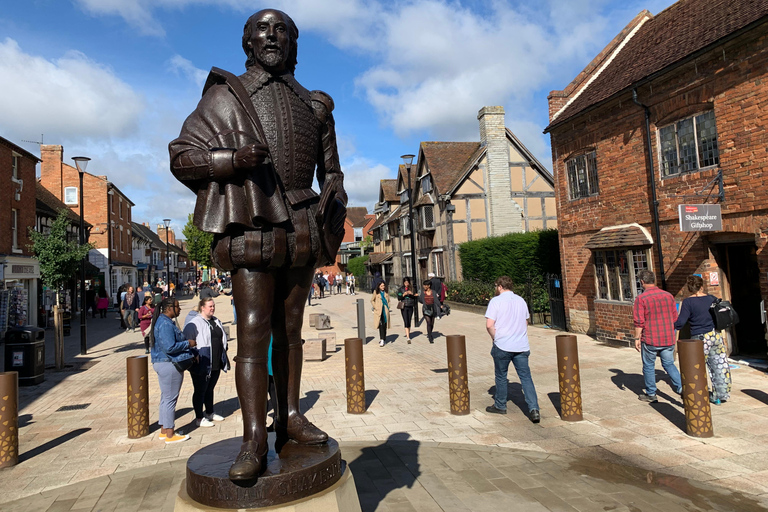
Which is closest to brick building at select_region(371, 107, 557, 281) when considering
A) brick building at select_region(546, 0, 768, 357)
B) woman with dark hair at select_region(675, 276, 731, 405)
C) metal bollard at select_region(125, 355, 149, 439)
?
brick building at select_region(546, 0, 768, 357)

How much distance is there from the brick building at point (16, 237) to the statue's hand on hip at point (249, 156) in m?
20.2

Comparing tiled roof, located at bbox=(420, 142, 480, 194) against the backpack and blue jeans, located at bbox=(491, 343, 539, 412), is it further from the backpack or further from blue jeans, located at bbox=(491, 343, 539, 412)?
blue jeans, located at bbox=(491, 343, 539, 412)

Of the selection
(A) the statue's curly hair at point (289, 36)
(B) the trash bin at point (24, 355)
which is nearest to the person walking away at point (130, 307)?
(B) the trash bin at point (24, 355)

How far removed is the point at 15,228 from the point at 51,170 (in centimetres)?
1379

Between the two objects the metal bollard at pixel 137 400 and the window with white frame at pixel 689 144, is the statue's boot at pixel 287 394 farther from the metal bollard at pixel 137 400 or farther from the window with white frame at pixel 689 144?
the window with white frame at pixel 689 144

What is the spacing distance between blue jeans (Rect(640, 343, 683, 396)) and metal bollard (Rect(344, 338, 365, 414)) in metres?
4.08

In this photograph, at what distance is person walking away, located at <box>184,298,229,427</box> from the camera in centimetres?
686

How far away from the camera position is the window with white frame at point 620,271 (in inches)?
484

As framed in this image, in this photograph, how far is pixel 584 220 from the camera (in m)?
14.2

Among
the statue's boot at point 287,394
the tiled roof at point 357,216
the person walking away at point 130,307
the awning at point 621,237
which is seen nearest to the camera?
the statue's boot at point 287,394

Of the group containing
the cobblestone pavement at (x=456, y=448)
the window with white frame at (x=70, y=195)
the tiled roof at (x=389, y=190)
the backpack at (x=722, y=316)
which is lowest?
the cobblestone pavement at (x=456, y=448)

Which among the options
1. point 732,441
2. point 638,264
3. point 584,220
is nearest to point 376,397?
point 732,441

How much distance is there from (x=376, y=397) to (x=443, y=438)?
7.72 feet

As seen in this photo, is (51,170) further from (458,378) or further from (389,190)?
(458,378)
